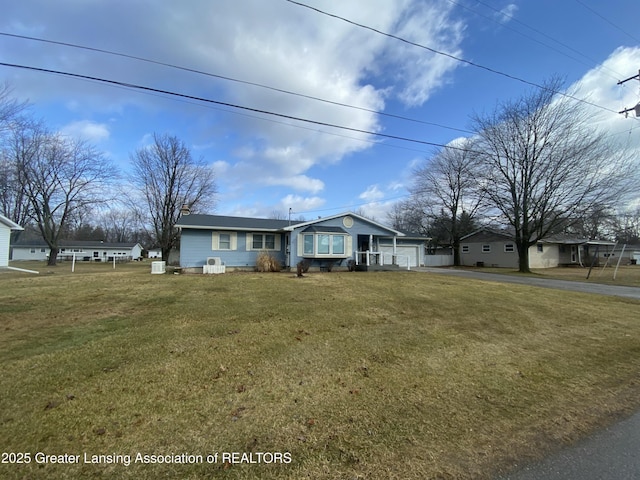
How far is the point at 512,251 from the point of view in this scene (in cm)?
3256

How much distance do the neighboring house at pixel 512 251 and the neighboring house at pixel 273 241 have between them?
18459mm

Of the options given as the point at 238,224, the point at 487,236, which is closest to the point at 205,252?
→ the point at 238,224

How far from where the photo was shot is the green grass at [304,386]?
8.98ft

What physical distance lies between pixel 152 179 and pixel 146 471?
3513cm

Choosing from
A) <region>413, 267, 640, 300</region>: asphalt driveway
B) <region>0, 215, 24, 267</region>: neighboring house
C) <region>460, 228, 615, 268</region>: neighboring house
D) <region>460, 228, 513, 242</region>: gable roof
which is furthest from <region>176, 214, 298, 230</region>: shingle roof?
<region>460, 228, 615, 268</region>: neighboring house

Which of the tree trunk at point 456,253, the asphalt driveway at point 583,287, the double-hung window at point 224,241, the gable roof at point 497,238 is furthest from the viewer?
the tree trunk at point 456,253

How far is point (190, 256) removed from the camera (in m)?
18.0

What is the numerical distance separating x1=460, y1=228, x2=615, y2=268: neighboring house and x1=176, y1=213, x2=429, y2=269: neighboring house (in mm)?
18459

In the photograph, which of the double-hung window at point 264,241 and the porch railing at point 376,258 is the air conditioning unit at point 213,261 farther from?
the porch railing at point 376,258

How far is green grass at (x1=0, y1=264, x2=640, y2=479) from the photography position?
274 cm

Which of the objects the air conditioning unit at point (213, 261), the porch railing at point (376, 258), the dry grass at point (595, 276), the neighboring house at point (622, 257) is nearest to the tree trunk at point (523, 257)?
the dry grass at point (595, 276)

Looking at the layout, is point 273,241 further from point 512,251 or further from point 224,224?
point 512,251

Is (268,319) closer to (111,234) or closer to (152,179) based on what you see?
(152,179)

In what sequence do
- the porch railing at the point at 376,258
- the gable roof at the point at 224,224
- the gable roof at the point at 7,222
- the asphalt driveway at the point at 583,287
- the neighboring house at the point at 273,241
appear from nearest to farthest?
the asphalt driveway at the point at 583,287, the gable roof at the point at 224,224, the neighboring house at the point at 273,241, the gable roof at the point at 7,222, the porch railing at the point at 376,258
